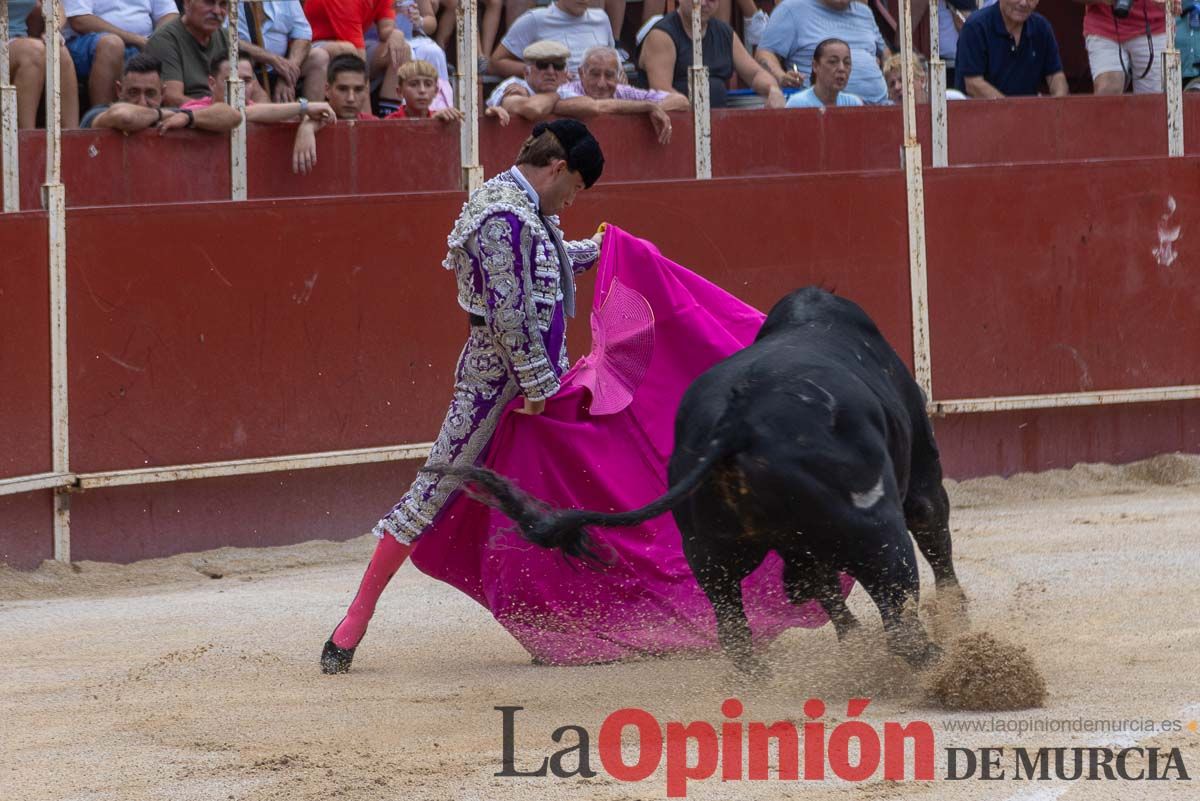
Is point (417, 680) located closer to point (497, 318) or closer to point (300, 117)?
point (497, 318)

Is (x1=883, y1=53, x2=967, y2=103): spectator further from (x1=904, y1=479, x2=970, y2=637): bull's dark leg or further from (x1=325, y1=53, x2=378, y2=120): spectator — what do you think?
(x1=904, y1=479, x2=970, y2=637): bull's dark leg

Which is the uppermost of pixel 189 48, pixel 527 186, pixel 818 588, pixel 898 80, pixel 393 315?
pixel 898 80

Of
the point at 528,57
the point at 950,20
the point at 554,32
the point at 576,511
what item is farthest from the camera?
the point at 950,20

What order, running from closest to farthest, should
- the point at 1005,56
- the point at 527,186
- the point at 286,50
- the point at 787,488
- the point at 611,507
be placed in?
the point at 787,488 < the point at 527,186 < the point at 611,507 < the point at 286,50 < the point at 1005,56

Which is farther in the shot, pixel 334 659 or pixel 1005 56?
pixel 1005 56

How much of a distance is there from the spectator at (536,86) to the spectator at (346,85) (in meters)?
0.49

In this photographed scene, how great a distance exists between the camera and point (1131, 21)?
26.4 feet

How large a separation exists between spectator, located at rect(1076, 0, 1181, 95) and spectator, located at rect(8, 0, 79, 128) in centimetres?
475

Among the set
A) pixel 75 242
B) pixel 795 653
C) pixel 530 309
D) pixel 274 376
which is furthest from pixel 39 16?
pixel 795 653

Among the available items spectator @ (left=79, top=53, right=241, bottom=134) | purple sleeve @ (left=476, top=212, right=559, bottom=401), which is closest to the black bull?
purple sleeve @ (left=476, top=212, right=559, bottom=401)

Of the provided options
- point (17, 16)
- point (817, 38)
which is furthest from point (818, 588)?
point (817, 38)

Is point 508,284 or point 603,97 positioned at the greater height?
point 603,97

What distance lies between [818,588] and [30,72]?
11.5 ft

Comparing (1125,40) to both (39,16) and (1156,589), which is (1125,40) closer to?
(1156,589)
